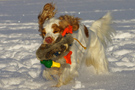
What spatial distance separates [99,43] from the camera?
401 centimetres

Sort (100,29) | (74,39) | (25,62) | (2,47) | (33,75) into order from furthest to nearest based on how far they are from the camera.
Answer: (2,47), (25,62), (100,29), (33,75), (74,39)

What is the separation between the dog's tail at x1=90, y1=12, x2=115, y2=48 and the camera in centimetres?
427

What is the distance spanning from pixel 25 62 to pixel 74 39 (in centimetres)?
166

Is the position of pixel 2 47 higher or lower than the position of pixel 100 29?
lower

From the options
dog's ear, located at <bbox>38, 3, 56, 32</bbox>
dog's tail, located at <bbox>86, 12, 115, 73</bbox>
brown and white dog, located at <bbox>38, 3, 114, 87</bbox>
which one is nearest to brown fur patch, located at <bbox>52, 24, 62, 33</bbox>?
brown and white dog, located at <bbox>38, 3, 114, 87</bbox>

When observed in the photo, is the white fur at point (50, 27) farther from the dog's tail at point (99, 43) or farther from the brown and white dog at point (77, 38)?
the dog's tail at point (99, 43)

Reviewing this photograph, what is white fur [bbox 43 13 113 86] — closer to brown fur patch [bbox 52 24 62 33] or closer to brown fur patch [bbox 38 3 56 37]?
brown fur patch [bbox 52 24 62 33]

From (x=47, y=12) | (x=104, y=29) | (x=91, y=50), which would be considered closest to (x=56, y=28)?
(x=47, y=12)

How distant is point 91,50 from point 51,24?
1.06 metres

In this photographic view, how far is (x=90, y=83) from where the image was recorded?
11.0 ft

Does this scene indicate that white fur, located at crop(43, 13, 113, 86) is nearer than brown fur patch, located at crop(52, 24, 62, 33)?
No

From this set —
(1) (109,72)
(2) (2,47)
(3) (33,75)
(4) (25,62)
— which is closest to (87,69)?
(1) (109,72)

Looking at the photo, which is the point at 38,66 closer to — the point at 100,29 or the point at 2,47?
the point at 100,29

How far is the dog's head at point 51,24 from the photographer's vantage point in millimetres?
3020
